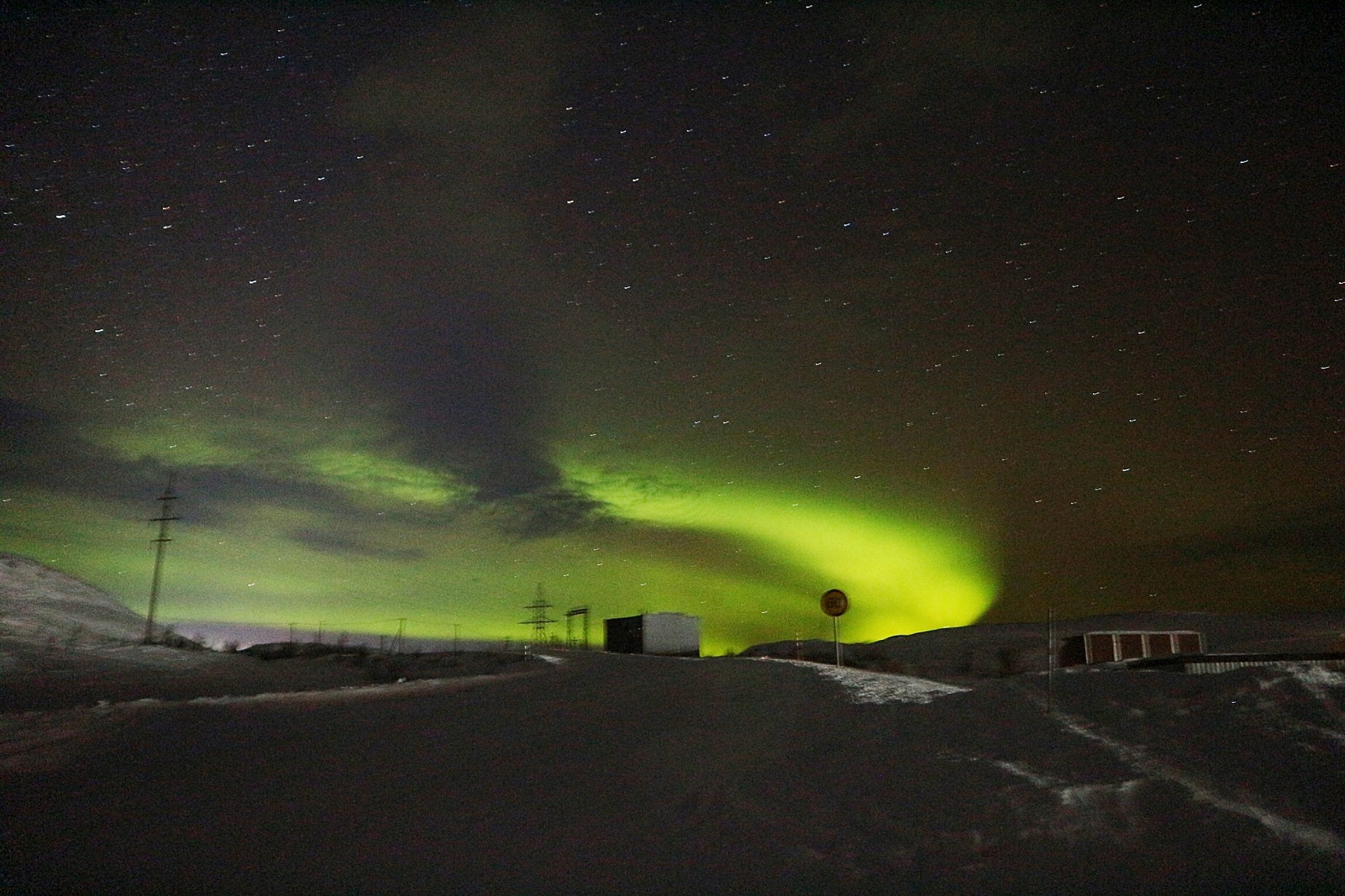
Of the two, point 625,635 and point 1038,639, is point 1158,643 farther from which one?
point 1038,639

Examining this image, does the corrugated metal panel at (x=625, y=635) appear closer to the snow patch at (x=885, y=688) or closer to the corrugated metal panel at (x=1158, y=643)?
the corrugated metal panel at (x=1158, y=643)

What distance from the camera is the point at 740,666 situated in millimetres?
18469

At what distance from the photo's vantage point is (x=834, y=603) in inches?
794

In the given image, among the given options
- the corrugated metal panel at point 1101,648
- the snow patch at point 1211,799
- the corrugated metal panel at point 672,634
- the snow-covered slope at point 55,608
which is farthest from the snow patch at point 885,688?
the corrugated metal panel at point 672,634

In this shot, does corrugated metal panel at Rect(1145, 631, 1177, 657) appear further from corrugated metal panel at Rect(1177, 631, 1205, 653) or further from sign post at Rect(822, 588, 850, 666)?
sign post at Rect(822, 588, 850, 666)

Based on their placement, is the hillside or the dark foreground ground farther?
the hillside

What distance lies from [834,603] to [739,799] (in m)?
11.5

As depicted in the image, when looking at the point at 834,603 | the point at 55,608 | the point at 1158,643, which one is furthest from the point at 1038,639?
the point at 55,608

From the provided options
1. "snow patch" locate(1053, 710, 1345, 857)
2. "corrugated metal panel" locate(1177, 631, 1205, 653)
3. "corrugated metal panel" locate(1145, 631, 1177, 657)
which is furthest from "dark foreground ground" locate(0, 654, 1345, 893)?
"corrugated metal panel" locate(1177, 631, 1205, 653)

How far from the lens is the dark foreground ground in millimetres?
7402

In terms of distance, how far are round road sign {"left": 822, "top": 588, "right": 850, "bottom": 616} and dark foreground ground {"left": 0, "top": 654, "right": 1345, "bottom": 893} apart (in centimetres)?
734

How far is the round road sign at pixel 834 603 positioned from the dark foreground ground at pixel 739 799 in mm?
7338

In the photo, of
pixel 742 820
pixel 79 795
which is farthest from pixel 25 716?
pixel 742 820

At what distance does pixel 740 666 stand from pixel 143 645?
31238 millimetres
